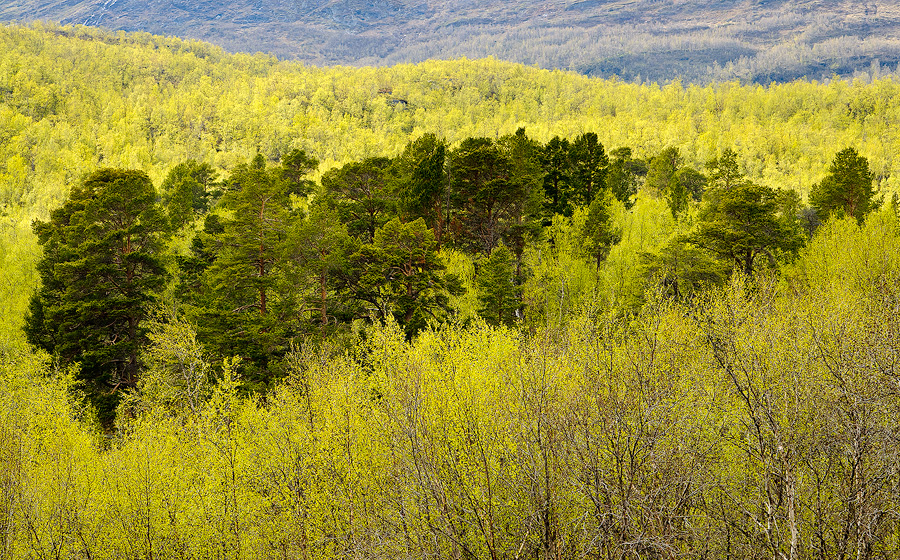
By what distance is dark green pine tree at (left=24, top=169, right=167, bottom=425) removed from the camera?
31.3 metres

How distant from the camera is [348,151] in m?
106

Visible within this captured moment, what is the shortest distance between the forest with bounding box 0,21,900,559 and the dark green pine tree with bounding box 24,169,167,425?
154 mm

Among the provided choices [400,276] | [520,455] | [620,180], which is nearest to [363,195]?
[400,276]

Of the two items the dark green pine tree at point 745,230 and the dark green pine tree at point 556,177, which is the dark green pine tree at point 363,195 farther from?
the dark green pine tree at point 745,230

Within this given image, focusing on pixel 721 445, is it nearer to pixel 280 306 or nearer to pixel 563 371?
pixel 563 371

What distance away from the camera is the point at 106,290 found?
106 feet

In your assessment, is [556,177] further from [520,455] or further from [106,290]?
[520,455]

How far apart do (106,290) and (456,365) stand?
2044cm

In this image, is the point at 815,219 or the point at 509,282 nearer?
the point at 509,282

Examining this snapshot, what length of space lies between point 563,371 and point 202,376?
1634 cm

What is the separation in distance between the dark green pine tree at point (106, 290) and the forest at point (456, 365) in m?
0.15

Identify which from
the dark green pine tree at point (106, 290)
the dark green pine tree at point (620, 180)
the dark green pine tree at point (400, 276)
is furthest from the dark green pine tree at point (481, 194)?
the dark green pine tree at point (106, 290)

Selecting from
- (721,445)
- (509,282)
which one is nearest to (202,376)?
(509,282)

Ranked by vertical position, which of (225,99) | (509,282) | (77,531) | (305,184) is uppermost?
(225,99)
